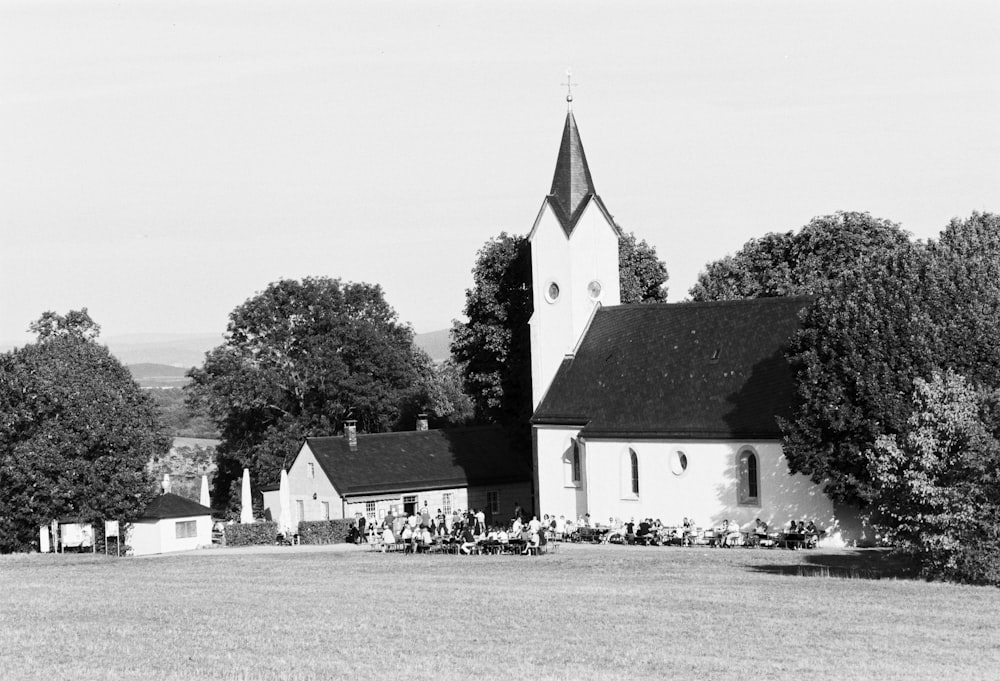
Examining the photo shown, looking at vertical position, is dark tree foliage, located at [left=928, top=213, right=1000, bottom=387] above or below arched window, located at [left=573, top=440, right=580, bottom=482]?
above

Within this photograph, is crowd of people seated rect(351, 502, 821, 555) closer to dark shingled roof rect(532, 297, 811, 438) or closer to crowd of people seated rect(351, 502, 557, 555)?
crowd of people seated rect(351, 502, 557, 555)

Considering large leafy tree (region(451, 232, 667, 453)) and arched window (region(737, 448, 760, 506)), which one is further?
large leafy tree (region(451, 232, 667, 453))

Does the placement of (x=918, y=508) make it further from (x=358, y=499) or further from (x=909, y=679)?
(x=358, y=499)

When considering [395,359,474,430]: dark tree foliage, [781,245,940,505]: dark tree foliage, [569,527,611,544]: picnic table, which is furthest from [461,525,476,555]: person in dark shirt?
[395,359,474,430]: dark tree foliage

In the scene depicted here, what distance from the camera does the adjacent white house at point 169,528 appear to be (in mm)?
60938

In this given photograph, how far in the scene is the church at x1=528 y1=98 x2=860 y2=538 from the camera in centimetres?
5188

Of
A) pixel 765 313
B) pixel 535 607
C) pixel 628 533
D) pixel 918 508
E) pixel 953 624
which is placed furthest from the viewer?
pixel 765 313

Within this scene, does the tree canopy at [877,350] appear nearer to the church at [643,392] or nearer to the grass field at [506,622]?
the church at [643,392]

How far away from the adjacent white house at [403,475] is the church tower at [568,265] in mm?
8595

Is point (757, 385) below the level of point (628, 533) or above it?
above

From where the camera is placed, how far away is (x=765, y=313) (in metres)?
54.6

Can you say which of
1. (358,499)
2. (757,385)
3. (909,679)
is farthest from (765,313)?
(909,679)

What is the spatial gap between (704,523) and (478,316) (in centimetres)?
1804

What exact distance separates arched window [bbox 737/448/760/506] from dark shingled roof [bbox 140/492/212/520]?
23978 mm
